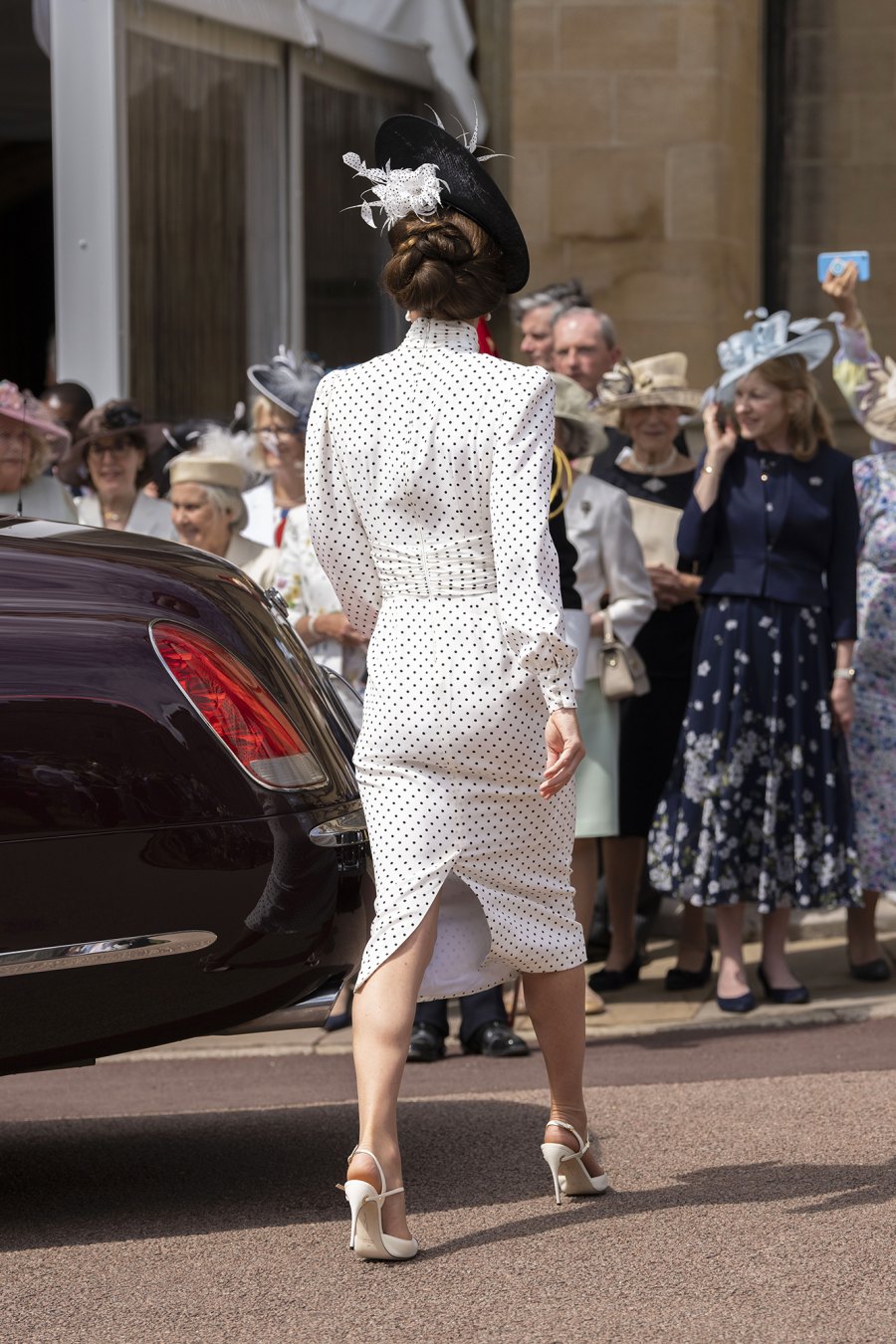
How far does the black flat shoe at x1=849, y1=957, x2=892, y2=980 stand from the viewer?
7316 mm

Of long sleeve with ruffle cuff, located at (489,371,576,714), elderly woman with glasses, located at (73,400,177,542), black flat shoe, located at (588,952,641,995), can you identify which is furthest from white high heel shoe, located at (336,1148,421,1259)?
elderly woman with glasses, located at (73,400,177,542)

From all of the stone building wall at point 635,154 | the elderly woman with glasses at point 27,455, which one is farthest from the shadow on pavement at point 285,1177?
the stone building wall at point 635,154

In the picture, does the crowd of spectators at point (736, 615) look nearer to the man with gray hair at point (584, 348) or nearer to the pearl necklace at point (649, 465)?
the pearl necklace at point (649, 465)

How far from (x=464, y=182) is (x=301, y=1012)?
1649 mm

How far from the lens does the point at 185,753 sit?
13.3 ft

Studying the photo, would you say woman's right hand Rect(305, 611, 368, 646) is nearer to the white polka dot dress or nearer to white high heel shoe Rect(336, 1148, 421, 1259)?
the white polka dot dress

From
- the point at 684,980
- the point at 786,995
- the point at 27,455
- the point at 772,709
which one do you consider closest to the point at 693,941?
the point at 684,980

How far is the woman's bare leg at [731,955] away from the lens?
6.88 meters

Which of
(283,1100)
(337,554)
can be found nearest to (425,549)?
(337,554)

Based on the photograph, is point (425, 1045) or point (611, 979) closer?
point (425, 1045)

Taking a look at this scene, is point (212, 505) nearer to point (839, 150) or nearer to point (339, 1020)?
point (339, 1020)

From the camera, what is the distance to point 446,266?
4.12 metres

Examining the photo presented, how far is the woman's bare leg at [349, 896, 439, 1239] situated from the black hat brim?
4.12 ft

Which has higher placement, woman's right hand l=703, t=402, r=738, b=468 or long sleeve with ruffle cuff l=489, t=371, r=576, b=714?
woman's right hand l=703, t=402, r=738, b=468
